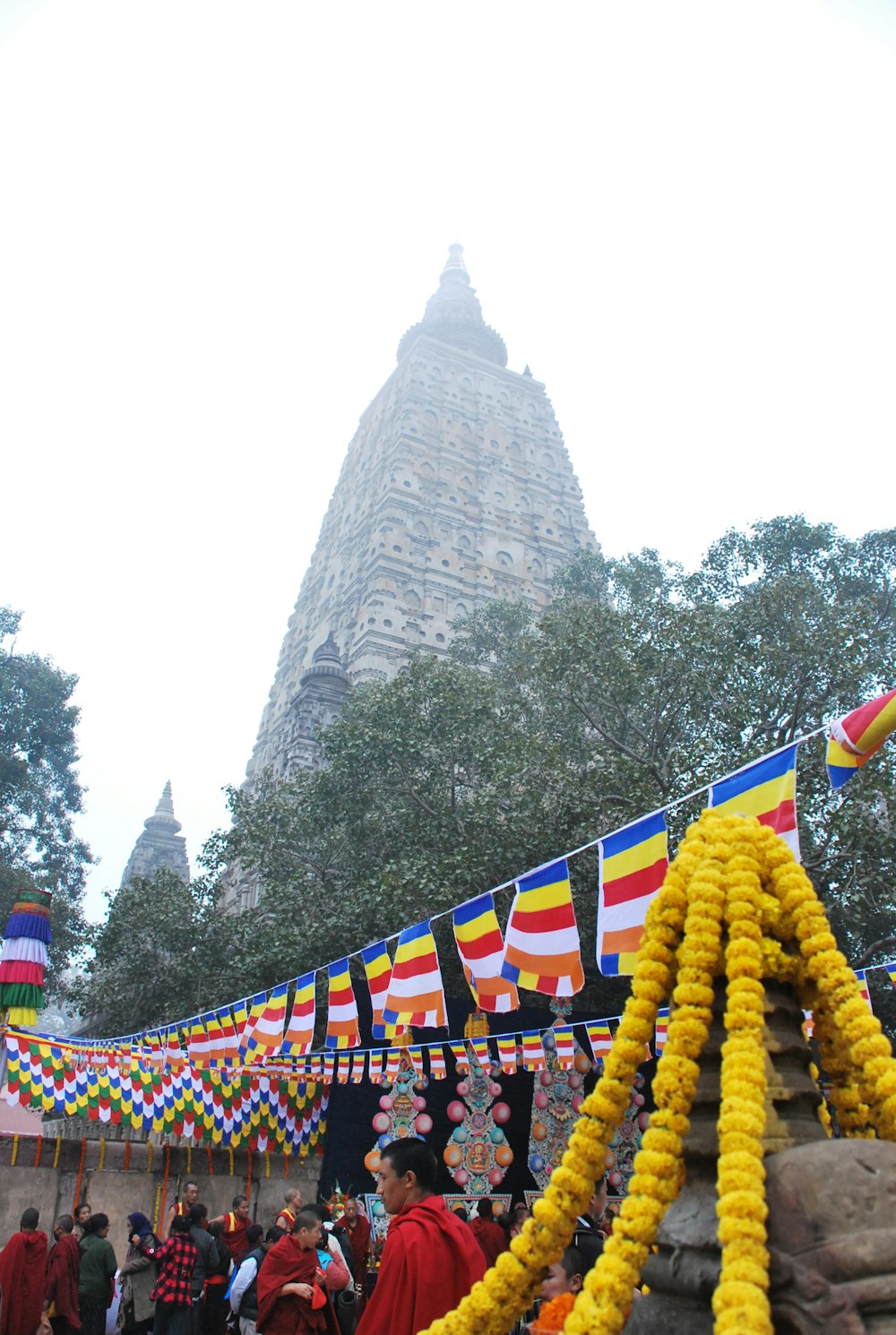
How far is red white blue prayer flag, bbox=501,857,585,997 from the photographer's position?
7.71 metres

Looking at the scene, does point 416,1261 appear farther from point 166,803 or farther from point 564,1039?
point 166,803

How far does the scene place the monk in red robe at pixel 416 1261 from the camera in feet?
12.3

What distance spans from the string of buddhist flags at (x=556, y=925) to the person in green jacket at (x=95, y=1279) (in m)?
3.26

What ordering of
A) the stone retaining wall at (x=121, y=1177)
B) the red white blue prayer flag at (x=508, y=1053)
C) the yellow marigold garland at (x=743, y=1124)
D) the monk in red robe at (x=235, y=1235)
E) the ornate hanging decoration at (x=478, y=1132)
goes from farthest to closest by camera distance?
the ornate hanging decoration at (x=478, y=1132) < the red white blue prayer flag at (x=508, y=1053) < the stone retaining wall at (x=121, y=1177) < the monk in red robe at (x=235, y=1235) < the yellow marigold garland at (x=743, y=1124)

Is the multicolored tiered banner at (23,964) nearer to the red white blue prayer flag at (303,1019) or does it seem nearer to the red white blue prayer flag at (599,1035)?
the red white blue prayer flag at (303,1019)

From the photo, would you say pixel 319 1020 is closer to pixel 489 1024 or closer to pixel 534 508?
pixel 489 1024

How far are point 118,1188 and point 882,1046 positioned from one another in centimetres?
1127

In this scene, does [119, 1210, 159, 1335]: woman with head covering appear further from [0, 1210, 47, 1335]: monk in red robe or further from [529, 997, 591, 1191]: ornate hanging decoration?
[529, 997, 591, 1191]: ornate hanging decoration

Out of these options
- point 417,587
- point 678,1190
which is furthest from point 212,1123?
point 417,587

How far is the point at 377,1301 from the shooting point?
3.81 meters

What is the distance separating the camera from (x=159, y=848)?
52.4 metres

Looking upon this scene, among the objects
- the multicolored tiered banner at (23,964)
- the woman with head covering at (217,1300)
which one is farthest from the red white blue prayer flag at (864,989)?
the multicolored tiered banner at (23,964)

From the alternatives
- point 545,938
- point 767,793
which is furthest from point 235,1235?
point 767,793

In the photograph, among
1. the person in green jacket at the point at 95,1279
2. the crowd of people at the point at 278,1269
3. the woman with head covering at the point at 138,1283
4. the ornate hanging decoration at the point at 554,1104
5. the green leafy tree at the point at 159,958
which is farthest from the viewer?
the green leafy tree at the point at 159,958
